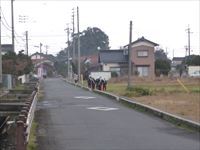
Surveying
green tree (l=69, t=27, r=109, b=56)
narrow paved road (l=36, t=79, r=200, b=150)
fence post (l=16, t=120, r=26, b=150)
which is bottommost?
narrow paved road (l=36, t=79, r=200, b=150)

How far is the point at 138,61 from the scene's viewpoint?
9581cm

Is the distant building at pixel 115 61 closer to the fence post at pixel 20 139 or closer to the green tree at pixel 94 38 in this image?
the green tree at pixel 94 38

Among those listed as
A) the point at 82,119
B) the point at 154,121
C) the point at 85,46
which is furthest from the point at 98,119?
the point at 85,46

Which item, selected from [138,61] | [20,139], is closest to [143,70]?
[138,61]

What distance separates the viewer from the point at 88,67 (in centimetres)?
11519

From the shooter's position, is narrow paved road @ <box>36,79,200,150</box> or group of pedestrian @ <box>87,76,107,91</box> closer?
narrow paved road @ <box>36,79,200,150</box>

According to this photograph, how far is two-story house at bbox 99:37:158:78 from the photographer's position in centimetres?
9600

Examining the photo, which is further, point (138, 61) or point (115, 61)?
point (115, 61)

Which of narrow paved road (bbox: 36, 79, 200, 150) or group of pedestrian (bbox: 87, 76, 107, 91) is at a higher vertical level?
group of pedestrian (bbox: 87, 76, 107, 91)

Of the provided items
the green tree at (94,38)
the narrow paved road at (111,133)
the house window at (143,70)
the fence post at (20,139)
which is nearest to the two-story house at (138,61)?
the house window at (143,70)

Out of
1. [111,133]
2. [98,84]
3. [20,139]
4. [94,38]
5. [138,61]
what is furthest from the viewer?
[94,38]

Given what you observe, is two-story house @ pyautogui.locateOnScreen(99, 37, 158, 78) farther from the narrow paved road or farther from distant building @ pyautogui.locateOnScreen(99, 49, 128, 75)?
the narrow paved road

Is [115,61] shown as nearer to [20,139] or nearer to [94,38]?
[94,38]

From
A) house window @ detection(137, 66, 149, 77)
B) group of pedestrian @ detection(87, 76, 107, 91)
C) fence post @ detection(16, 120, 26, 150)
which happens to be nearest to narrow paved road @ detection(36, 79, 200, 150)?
fence post @ detection(16, 120, 26, 150)
